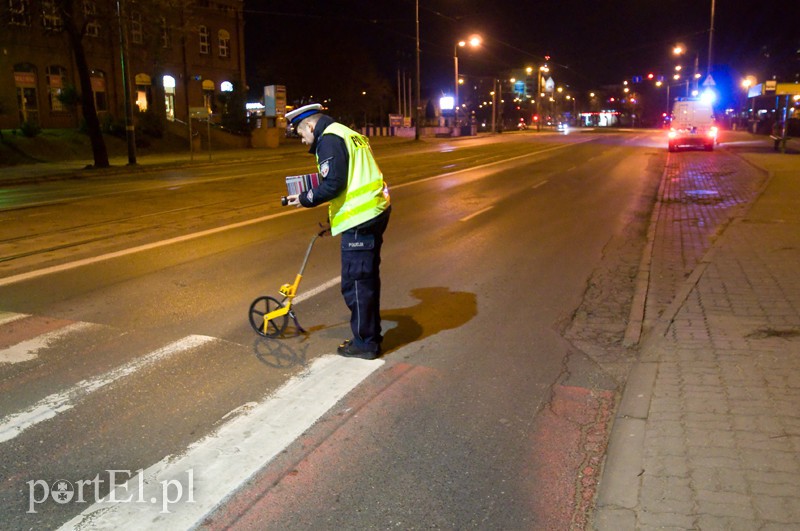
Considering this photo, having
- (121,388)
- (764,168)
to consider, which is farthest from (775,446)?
(764,168)

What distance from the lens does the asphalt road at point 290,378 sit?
3.66 m

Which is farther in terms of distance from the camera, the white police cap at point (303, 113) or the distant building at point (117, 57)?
the distant building at point (117, 57)

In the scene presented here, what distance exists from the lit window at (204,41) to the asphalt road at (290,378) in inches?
1747

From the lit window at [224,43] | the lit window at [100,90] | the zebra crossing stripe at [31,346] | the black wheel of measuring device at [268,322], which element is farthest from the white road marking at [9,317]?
the lit window at [224,43]

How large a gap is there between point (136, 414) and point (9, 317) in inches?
117

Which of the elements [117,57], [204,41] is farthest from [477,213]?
[204,41]

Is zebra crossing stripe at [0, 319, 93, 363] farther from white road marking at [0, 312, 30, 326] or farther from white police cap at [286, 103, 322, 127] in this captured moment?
white police cap at [286, 103, 322, 127]

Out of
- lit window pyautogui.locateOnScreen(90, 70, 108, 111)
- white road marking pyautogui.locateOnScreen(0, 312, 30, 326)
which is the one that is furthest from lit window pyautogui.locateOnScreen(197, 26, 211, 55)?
white road marking pyautogui.locateOnScreen(0, 312, 30, 326)

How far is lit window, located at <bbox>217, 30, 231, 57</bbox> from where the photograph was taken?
2132 inches

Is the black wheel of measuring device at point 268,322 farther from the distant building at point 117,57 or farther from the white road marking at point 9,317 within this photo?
the distant building at point 117,57

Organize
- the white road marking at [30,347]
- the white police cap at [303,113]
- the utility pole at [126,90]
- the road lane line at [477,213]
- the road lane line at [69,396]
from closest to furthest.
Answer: the road lane line at [69,396] < the white police cap at [303,113] < the white road marking at [30,347] < the road lane line at [477,213] < the utility pole at [126,90]

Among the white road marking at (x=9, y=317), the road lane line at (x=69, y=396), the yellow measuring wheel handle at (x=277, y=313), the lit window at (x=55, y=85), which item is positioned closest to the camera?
the road lane line at (x=69, y=396)

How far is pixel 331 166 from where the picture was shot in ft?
17.3

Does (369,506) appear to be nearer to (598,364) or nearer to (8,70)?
(598,364)
